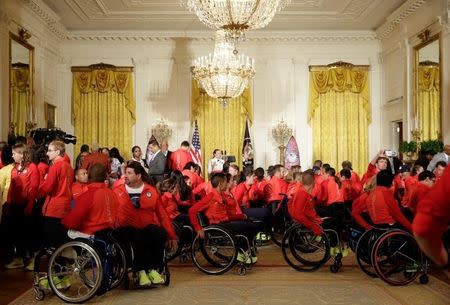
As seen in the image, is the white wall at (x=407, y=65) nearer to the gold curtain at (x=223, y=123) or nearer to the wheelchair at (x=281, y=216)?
the gold curtain at (x=223, y=123)

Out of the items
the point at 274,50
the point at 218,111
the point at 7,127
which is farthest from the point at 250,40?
the point at 7,127

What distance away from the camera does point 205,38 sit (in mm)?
16672

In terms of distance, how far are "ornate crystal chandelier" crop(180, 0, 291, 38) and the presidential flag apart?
718 cm

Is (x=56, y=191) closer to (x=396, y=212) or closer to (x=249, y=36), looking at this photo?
(x=396, y=212)

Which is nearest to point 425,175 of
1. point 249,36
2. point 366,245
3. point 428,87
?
point 366,245

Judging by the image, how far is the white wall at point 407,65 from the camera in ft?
39.4

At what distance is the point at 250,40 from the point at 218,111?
2.27 metres

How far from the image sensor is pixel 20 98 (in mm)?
12766

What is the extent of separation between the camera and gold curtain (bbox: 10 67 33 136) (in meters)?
12.3

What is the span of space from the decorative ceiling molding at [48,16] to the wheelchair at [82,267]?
8968 millimetres

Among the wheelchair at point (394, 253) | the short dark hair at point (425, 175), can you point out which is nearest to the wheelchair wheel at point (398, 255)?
the wheelchair at point (394, 253)

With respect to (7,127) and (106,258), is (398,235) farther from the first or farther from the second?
(7,127)

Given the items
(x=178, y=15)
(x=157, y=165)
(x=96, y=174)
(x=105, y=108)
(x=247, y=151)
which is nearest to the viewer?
(x=96, y=174)

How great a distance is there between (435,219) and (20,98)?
12.1 m
